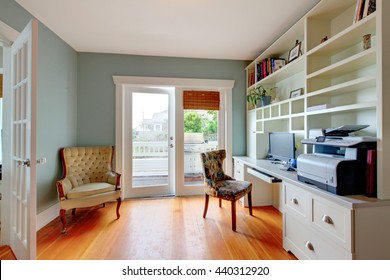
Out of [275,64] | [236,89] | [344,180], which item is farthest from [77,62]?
[344,180]

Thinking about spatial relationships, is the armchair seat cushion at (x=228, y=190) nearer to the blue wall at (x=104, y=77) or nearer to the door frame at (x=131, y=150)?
the door frame at (x=131, y=150)

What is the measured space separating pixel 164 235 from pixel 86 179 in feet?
4.79

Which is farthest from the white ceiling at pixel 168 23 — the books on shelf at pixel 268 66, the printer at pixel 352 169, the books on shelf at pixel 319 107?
the printer at pixel 352 169

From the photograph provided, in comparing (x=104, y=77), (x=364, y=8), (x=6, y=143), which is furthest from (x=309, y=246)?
(x=104, y=77)

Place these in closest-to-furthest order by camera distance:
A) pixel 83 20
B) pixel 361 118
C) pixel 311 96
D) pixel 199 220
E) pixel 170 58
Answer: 1. pixel 361 118
2. pixel 311 96
3. pixel 83 20
4. pixel 199 220
5. pixel 170 58

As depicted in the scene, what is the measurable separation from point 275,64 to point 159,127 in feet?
6.63

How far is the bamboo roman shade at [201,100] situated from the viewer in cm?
317

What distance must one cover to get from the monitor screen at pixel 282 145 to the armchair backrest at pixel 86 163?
2.39 m

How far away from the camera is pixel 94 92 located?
2.95 metres

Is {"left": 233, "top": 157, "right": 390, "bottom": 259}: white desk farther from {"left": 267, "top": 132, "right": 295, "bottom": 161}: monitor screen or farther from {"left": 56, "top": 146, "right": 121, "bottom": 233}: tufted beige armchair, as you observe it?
{"left": 56, "top": 146, "right": 121, "bottom": 233}: tufted beige armchair

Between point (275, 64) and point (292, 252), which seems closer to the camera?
point (292, 252)

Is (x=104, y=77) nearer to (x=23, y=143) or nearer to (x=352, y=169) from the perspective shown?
(x=23, y=143)

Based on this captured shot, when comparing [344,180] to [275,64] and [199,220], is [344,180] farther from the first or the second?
[275,64]
